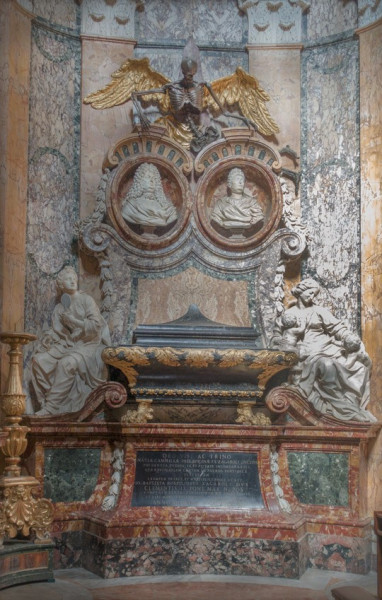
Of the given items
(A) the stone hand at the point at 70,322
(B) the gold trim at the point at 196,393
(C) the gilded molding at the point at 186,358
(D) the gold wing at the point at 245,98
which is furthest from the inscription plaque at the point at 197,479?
(D) the gold wing at the point at 245,98

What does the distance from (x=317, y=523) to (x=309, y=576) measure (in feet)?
1.98

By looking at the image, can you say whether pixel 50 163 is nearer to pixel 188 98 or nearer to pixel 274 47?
pixel 188 98

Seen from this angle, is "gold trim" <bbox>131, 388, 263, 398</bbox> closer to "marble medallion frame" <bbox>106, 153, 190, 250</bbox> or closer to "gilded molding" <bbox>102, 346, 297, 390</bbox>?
"gilded molding" <bbox>102, 346, 297, 390</bbox>

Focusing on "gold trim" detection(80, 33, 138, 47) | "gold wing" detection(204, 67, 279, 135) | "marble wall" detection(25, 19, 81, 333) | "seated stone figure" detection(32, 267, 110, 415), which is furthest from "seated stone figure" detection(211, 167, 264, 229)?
"gold trim" detection(80, 33, 138, 47)

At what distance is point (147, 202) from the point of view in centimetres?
911

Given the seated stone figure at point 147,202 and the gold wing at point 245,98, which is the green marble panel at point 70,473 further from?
the gold wing at point 245,98

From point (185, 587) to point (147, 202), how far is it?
398 cm

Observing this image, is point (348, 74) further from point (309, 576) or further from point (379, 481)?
point (309, 576)

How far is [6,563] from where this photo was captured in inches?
258

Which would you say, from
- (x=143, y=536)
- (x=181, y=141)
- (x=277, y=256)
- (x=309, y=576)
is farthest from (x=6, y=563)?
(x=181, y=141)

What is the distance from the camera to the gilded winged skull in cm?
930

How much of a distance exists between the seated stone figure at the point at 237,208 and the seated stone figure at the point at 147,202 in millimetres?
493

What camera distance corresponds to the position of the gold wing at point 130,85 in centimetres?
938

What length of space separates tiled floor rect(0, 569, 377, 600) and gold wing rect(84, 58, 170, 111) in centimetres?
487
